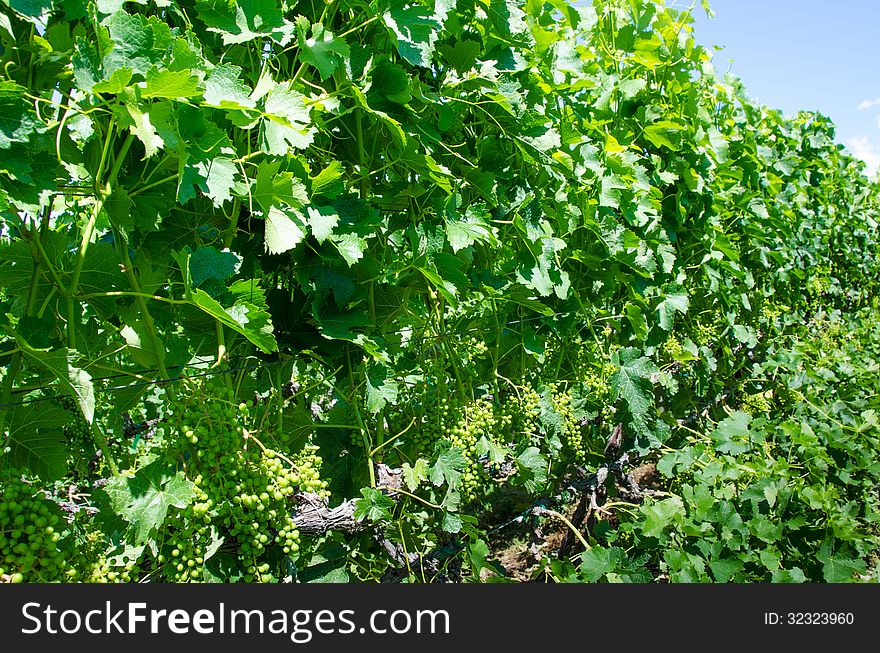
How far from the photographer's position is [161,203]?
143cm

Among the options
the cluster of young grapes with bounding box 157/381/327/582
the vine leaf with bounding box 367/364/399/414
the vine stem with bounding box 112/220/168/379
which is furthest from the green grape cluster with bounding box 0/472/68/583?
the vine leaf with bounding box 367/364/399/414

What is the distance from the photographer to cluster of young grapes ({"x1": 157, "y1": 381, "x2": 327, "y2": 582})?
140 centimetres

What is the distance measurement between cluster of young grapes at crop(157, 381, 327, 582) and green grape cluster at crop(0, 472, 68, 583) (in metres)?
0.24

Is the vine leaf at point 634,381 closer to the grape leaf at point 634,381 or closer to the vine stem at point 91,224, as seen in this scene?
the grape leaf at point 634,381

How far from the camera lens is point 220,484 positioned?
1435 mm

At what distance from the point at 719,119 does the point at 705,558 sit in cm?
302

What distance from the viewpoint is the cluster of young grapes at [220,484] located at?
4.58 feet

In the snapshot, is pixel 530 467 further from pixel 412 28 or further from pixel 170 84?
pixel 170 84

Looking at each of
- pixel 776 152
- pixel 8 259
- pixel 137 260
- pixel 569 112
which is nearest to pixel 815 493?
pixel 569 112

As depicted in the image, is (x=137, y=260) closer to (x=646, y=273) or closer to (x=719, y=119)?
(x=646, y=273)

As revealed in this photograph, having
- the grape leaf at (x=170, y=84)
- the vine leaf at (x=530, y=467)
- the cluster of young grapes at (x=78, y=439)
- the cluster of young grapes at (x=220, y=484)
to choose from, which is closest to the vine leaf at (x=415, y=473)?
the cluster of young grapes at (x=220, y=484)

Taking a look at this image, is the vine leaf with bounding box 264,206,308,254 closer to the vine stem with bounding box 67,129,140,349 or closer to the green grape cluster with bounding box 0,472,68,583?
the vine stem with bounding box 67,129,140,349

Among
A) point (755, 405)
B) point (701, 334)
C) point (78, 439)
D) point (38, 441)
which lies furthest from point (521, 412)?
point (755, 405)

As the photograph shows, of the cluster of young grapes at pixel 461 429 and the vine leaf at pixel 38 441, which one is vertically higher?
the cluster of young grapes at pixel 461 429
